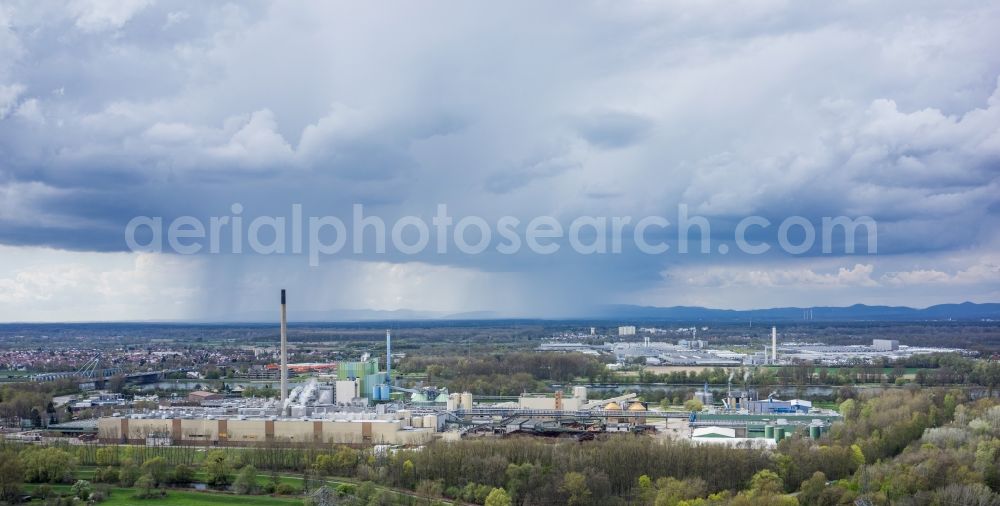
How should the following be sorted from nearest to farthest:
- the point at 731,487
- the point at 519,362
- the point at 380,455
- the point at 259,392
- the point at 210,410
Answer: the point at 731,487 < the point at 380,455 < the point at 210,410 < the point at 259,392 < the point at 519,362

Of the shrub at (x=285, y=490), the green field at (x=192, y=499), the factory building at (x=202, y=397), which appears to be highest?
the factory building at (x=202, y=397)

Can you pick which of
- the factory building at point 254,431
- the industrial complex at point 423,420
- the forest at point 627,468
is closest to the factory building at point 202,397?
the industrial complex at point 423,420

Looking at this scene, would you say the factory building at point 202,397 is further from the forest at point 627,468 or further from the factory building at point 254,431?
the forest at point 627,468

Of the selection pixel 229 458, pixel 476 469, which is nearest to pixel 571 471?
pixel 476 469

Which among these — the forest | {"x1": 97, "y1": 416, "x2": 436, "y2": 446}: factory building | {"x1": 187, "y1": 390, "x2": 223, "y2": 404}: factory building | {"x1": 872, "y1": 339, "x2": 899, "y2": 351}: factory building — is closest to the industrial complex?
{"x1": 97, "y1": 416, "x2": 436, "y2": 446}: factory building

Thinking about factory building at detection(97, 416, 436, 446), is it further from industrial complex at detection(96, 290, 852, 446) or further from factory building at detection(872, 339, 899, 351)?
factory building at detection(872, 339, 899, 351)

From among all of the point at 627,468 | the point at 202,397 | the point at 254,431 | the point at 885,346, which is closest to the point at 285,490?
→ the point at 627,468

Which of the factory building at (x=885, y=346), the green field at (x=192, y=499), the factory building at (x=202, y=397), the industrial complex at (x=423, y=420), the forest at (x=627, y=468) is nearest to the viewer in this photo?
the forest at (x=627, y=468)

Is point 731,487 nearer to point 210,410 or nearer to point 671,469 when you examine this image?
point 671,469

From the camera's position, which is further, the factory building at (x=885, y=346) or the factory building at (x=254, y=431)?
the factory building at (x=885, y=346)

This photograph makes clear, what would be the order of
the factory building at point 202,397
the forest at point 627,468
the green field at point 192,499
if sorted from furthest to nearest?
1. the factory building at point 202,397
2. the green field at point 192,499
3. the forest at point 627,468

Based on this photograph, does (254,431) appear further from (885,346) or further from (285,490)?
(885,346)
